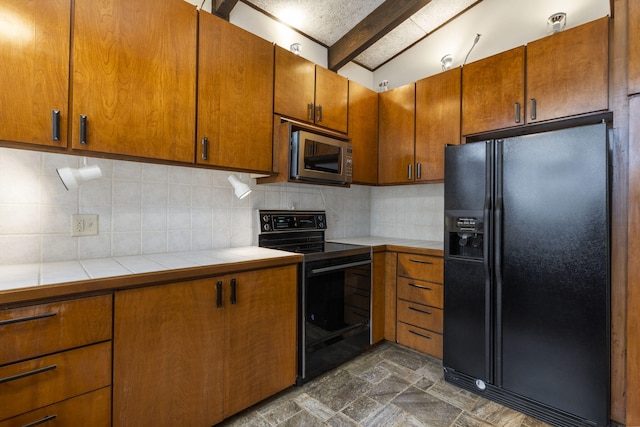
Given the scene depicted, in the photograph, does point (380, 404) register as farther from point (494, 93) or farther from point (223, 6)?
point (223, 6)

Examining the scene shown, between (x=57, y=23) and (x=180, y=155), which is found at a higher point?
(x=57, y=23)

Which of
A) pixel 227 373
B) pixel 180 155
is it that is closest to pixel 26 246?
pixel 180 155

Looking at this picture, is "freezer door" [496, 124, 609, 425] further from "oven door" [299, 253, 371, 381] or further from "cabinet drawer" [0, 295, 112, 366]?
"cabinet drawer" [0, 295, 112, 366]

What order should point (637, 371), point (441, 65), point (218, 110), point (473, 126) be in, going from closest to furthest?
point (637, 371) → point (218, 110) → point (473, 126) → point (441, 65)

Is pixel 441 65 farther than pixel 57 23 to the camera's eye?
Yes

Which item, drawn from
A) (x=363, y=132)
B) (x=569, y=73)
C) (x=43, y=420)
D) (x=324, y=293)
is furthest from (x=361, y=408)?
(x=569, y=73)

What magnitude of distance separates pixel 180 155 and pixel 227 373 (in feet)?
3.89

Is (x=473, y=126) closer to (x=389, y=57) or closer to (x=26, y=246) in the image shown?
(x=389, y=57)

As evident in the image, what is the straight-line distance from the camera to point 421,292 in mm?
2318

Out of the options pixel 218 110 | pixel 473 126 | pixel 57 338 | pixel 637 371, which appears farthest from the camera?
pixel 473 126

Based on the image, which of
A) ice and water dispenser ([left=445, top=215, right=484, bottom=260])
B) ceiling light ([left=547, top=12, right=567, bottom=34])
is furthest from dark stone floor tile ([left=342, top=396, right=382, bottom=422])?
ceiling light ([left=547, top=12, right=567, bottom=34])

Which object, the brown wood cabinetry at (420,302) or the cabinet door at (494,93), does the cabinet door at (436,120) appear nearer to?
the cabinet door at (494,93)

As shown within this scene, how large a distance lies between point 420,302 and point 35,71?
258 centimetres

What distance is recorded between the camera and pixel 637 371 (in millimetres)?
1416
